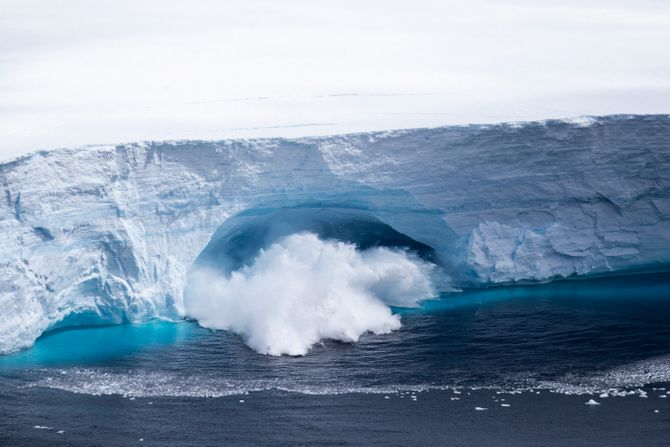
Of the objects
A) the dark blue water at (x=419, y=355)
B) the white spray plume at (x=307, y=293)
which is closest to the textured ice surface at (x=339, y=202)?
the white spray plume at (x=307, y=293)

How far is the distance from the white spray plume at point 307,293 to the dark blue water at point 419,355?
31cm

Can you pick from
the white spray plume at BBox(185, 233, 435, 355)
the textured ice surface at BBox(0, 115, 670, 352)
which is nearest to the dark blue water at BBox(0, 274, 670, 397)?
the white spray plume at BBox(185, 233, 435, 355)

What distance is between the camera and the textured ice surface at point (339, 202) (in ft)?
48.6

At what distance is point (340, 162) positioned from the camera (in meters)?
16.2

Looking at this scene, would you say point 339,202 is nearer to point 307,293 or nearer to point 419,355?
point 307,293

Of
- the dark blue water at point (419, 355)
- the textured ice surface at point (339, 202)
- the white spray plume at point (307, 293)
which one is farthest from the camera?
the white spray plume at point (307, 293)

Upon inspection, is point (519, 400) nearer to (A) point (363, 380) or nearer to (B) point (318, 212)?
(A) point (363, 380)

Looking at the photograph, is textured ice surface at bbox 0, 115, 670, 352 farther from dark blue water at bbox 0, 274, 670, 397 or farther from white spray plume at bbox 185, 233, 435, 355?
dark blue water at bbox 0, 274, 670, 397

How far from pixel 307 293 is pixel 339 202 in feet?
6.82

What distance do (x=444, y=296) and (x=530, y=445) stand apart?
691 centimetres

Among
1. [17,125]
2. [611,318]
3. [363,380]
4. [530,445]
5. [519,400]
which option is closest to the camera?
[530,445]

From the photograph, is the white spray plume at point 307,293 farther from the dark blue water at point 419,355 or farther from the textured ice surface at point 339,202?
the textured ice surface at point 339,202

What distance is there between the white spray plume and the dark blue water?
311 millimetres

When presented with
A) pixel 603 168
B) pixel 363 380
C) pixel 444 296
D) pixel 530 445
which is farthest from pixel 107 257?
pixel 603 168
